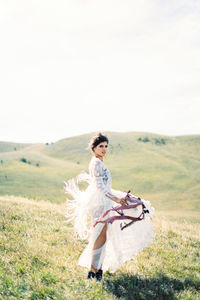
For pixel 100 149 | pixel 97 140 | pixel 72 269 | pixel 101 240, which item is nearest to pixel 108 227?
pixel 101 240

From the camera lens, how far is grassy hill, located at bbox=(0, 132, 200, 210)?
59.8 meters

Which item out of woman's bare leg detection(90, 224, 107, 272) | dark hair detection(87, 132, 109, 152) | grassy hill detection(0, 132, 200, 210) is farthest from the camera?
grassy hill detection(0, 132, 200, 210)

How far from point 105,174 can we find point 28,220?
4343mm

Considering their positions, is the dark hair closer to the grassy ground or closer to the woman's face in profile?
the woman's face in profile

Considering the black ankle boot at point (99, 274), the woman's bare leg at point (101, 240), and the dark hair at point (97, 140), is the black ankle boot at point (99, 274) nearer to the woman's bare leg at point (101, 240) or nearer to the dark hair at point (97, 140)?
the woman's bare leg at point (101, 240)

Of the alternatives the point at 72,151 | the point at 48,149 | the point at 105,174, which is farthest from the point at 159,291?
the point at 48,149

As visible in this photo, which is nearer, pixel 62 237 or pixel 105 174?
pixel 105 174

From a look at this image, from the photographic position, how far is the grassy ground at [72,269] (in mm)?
5211

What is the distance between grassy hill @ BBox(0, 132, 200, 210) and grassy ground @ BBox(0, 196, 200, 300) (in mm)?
43245

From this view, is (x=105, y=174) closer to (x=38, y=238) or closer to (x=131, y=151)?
(x=38, y=238)

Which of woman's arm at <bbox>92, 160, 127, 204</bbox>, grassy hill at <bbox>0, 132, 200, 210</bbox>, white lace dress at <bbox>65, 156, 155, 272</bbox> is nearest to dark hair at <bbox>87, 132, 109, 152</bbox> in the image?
white lace dress at <bbox>65, 156, 155, 272</bbox>

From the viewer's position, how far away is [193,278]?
631cm

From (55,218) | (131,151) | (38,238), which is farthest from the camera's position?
(131,151)

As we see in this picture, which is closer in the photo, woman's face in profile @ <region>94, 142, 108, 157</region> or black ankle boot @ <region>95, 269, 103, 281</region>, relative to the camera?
black ankle boot @ <region>95, 269, 103, 281</region>
